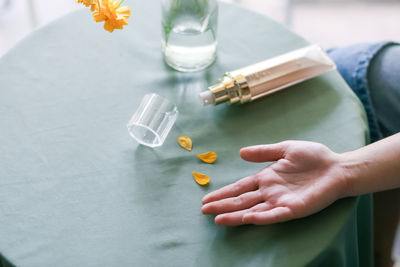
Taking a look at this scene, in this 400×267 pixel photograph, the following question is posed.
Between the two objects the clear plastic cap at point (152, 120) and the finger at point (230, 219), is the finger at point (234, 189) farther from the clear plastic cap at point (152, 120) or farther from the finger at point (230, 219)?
the clear plastic cap at point (152, 120)

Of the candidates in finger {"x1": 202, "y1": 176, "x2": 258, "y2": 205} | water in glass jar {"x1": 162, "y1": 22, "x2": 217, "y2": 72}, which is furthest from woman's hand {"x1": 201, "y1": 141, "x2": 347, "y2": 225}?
water in glass jar {"x1": 162, "y1": 22, "x2": 217, "y2": 72}

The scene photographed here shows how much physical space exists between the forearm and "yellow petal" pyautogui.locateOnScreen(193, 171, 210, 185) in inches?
9.2

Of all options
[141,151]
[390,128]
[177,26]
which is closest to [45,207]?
[141,151]

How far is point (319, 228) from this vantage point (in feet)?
2.37

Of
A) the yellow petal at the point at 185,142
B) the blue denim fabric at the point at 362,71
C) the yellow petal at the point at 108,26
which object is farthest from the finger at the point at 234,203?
the blue denim fabric at the point at 362,71

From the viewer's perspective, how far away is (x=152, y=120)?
0.84 metres

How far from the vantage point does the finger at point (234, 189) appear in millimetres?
750

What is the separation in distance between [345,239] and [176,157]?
32 cm

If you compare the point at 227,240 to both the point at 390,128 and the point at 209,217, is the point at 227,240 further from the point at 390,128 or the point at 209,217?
the point at 390,128

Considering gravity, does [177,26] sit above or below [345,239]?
above

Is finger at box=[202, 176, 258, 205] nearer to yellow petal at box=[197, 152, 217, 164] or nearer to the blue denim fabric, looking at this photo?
yellow petal at box=[197, 152, 217, 164]

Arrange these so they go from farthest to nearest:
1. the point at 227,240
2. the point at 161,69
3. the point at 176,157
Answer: the point at 161,69, the point at 176,157, the point at 227,240

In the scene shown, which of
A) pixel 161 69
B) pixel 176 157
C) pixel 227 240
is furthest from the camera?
pixel 161 69

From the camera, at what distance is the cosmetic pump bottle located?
89cm
